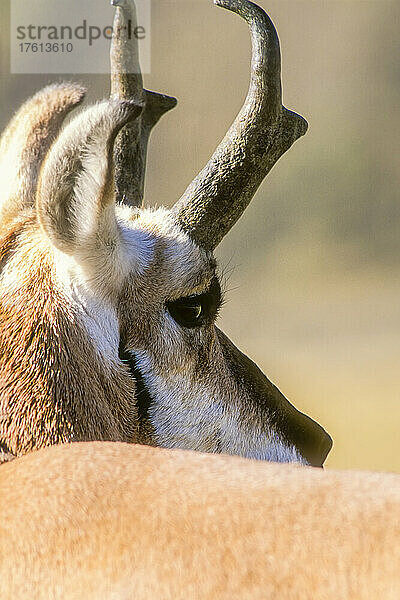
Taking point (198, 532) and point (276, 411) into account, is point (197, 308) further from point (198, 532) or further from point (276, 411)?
point (198, 532)

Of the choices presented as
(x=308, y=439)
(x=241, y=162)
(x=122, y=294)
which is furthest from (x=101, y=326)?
(x=308, y=439)

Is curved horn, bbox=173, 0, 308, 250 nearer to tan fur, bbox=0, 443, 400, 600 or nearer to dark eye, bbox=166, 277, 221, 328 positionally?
dark eye, bbox=166, 277, 221, 328

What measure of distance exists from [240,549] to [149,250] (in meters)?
1.00

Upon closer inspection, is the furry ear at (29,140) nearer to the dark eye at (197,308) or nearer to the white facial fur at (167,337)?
the white facial fur at (167,337)

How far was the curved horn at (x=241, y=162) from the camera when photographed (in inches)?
64.7

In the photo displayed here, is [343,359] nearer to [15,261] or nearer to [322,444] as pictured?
[322,444]

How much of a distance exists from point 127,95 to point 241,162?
0.51 metres

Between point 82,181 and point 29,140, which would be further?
point 29,140

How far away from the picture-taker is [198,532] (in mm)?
607

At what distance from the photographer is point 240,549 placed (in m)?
0.59

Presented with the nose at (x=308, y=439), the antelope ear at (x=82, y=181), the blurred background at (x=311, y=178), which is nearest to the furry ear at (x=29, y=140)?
the antelope ear at (x=82, y=181)

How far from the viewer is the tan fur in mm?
567

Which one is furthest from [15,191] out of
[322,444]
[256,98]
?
[322,444]

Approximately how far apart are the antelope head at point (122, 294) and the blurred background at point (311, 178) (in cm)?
502
